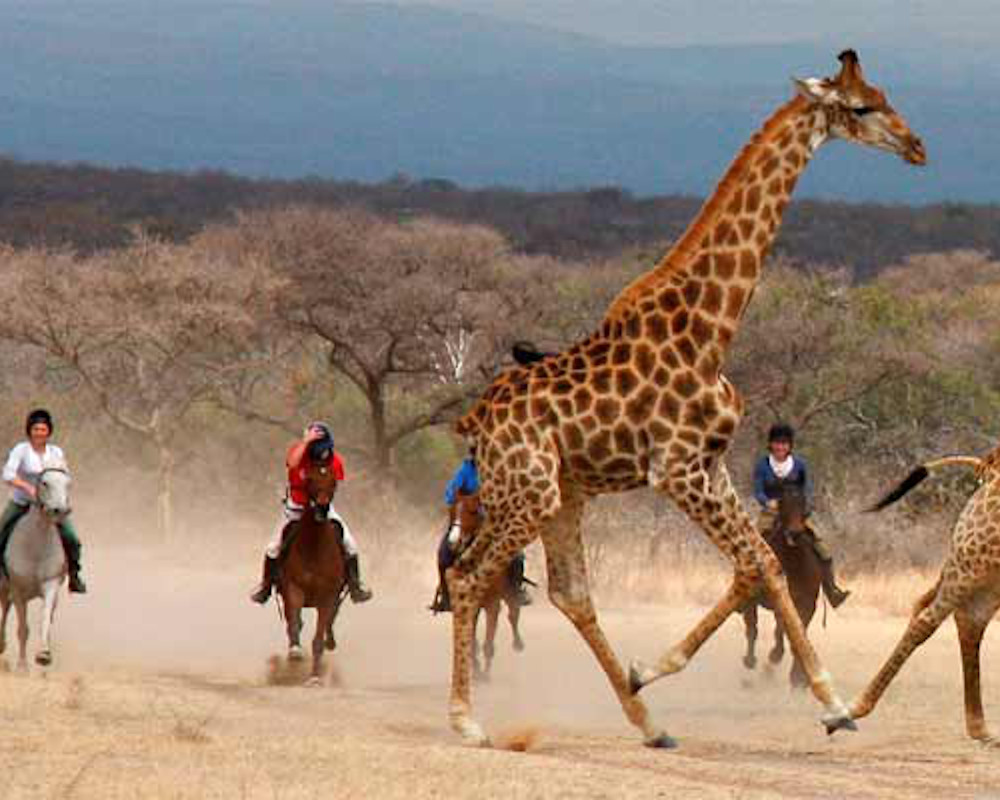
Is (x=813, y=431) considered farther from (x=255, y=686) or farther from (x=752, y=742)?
(x=752, y=742)

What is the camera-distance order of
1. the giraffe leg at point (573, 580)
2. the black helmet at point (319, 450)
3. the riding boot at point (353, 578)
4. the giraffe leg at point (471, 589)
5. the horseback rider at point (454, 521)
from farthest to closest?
the riding boot at point (353, 578)
the horseback rider at point (454, 521)
the black helmet at point (319, 450)
the giraffe leg at point (573, 580)
the giraffe leg at point (471, 589)

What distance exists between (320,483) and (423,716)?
256 centimetres

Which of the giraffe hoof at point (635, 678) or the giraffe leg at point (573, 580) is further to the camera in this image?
the giraffe leg at point (573, 580)

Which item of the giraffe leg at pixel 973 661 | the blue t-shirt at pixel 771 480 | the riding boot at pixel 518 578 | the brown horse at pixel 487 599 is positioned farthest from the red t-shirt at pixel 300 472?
the giraffe leg at pixel 973 661

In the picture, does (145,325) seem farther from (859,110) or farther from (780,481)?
(859,110)

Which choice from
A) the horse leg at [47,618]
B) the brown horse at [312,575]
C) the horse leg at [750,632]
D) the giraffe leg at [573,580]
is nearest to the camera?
the giraffe leg at [573,580]

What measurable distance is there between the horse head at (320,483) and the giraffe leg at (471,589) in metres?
4.13

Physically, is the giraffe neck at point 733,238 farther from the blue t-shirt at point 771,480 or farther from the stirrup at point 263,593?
the stirrup at point 263,593

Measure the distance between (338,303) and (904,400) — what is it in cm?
856

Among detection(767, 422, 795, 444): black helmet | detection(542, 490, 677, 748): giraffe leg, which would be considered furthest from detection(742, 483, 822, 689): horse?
detection(542, 490, 677, 748): giraffe leg

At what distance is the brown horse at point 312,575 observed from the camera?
1909 centimetres

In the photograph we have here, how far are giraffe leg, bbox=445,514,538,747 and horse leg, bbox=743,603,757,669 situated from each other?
5.35 meters

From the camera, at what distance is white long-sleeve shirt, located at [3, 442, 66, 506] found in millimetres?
19016

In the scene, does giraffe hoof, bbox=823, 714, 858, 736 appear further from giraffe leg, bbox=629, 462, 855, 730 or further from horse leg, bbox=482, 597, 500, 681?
horse leg, bbox=482, 597, 500, 681
